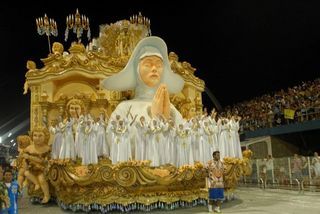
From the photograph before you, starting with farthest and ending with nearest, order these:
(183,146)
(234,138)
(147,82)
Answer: (147,82) < (234,138) < (183,146)

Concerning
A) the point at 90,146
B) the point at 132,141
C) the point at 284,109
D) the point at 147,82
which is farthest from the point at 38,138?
the point at 284,109

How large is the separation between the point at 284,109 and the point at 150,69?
13.1 metres

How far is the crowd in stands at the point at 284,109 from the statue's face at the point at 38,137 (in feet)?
46.9

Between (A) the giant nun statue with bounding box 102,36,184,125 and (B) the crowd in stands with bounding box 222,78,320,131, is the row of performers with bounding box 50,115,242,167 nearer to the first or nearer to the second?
(A) the giant nun statue with bounding box 102,36,184,125

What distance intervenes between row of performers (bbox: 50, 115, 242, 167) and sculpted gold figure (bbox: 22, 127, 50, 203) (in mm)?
1190

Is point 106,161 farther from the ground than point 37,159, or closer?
closer

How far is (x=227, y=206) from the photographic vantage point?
9.36 metres

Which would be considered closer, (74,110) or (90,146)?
(90,146)

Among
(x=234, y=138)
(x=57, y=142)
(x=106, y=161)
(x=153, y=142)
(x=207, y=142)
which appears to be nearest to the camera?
(x=106, y=161)

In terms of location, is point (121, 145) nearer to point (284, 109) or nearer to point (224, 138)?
point (224, 138)

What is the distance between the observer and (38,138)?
35.2 ft

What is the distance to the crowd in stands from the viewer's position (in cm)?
2014

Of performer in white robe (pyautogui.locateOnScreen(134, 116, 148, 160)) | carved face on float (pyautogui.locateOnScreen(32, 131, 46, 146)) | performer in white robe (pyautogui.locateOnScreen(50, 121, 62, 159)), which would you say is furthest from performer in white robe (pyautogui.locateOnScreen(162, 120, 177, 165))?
carved face on float (pyautogui.locateOnScreen(32, 131, 46, 146))

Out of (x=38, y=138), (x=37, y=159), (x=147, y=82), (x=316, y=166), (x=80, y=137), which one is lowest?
(x=316, y=166)
